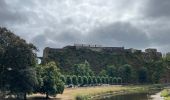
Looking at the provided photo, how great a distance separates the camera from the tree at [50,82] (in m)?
111

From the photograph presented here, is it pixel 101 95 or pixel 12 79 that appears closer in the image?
pixel 12 79

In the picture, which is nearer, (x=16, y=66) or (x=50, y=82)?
(x=16, y=66)

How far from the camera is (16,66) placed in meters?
100

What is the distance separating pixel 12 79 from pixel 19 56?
602 cm

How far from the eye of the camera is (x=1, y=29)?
10075cm

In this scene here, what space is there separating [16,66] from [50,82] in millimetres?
14070

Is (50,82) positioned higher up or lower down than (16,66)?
lower down

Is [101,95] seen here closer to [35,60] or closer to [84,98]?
[84,98]

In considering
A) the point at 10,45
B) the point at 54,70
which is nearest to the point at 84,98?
the point at 54,70

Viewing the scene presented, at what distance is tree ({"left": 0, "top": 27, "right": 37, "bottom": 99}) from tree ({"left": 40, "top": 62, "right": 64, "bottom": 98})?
978 cm

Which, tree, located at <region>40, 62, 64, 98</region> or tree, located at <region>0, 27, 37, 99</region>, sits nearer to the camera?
tree, located at <region>0, 27, 37, 99</region>

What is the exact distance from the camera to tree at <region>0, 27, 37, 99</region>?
99.4m

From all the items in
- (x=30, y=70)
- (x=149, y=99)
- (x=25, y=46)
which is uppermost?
(x=25, y=46)

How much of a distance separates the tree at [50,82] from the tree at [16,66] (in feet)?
32.1
